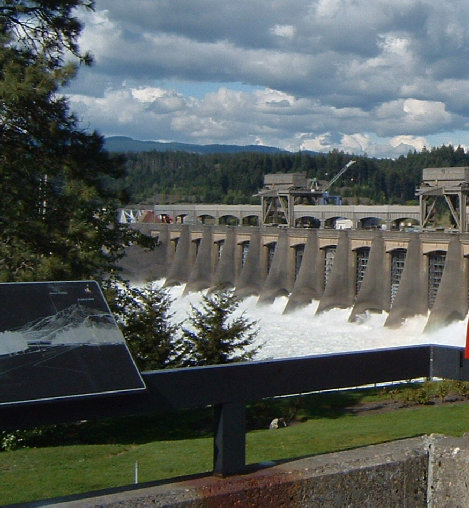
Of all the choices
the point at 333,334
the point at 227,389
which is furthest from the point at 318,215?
the point at 227,389

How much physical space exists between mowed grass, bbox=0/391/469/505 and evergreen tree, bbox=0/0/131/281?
279cm

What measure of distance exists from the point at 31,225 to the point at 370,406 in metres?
7.21

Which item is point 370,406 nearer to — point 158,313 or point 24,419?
point 158,313

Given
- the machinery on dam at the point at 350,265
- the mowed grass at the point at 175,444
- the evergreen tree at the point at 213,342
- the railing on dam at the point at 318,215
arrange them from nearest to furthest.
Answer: the mowed grass at the point at 175,444 → the evergreen tree at the point at 213,342 → the machinery on dam at the point at 350,265 → the railing on dam at the point at 318,215

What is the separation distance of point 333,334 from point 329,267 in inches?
330

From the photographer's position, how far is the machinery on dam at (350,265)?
3384cm

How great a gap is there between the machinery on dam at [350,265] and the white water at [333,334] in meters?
0.57

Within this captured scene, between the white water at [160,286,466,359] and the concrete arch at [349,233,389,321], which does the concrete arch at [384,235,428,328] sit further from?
the concrete arch at [349,233,389,321]

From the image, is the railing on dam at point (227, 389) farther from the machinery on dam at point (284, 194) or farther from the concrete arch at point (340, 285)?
the machinery on dam at point (284, 194)

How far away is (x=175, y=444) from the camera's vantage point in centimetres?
1173

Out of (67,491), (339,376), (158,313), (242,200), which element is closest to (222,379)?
(339,376)

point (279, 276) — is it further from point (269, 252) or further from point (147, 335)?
point (147, 335)

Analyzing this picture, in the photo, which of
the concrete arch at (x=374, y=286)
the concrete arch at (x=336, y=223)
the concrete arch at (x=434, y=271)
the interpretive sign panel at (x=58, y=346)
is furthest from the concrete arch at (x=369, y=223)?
the interpretive sign panel at (x=58, y=346)

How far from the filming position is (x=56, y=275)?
40.4 ft
